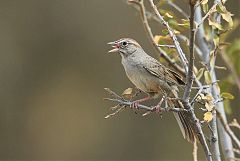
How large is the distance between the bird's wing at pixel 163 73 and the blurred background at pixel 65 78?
5690 millimetres

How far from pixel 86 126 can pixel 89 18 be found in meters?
1.57

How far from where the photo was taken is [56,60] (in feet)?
30.8

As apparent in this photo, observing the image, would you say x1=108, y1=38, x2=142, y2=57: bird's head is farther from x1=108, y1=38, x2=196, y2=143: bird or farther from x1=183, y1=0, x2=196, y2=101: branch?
x1=183, y1=0, x2=196, y2=101: branch

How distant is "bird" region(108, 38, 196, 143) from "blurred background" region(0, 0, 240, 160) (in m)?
5.45

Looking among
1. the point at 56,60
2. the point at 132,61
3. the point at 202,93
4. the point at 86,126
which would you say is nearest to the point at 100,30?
the point at 56,60

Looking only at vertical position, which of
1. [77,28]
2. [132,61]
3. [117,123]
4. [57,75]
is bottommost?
[132,61]

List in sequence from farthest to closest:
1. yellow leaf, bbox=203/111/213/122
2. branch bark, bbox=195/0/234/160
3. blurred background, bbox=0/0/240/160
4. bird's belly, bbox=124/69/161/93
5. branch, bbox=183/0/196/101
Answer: blurred background, bbox=0/0/240/160, bird's belly, bbox=124/69/161/93, branch bark, bbox=195/0/234/160, yellow leaf, bbox=203/111/213/122, branch, bbox=183/0/196/101

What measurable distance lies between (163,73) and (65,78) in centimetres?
659

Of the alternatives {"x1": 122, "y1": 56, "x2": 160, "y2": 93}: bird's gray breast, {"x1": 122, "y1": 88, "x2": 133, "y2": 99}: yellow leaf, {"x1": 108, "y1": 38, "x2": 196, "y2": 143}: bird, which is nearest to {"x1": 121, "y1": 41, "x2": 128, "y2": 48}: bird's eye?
{"x1": 108, "y1": 38, "x2": 196, "y2": 143}: bird

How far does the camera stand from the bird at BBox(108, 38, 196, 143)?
2.71 m

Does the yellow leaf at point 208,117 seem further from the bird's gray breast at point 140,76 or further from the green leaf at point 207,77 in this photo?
the bird's gray breast at point 140,76

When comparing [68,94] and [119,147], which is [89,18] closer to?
[68,94]

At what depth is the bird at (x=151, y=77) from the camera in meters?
2.71

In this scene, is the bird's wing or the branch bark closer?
the branch bark
